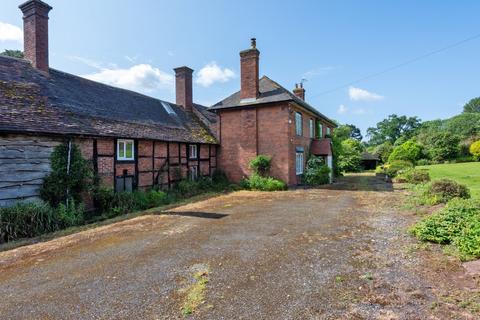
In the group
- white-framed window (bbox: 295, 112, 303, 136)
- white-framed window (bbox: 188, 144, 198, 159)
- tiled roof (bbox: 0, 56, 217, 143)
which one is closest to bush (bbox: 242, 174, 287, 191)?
white-framed window (bbox: 188, 144, 198, 159)

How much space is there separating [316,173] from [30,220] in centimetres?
1574

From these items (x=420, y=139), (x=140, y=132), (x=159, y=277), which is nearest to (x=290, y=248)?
(x=159, y=277)

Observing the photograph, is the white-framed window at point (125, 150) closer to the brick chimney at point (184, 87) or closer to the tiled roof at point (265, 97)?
the tiled roof at point (265, 97)

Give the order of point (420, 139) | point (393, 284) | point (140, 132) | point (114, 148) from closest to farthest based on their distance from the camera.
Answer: point (393, 284) < point (114, 148) < point (140, 132) < point (420, 139)

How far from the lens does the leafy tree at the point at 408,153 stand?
128ft

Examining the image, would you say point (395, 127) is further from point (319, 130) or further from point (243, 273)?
point (243, 273)

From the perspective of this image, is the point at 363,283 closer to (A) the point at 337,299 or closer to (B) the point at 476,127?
(A) the point at 337,299

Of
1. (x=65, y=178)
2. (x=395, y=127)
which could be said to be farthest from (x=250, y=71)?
(x=395, y=127)

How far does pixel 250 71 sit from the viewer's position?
1766 centimetres

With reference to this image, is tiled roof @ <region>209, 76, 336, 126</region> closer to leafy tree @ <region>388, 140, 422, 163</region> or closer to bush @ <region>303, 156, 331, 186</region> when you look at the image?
bush @ <region>303, 156, 331, 186</region>

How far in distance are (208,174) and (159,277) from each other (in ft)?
45.4

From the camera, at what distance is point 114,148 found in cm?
1218

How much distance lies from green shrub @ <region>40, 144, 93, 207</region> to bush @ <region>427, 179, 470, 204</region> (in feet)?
42.8

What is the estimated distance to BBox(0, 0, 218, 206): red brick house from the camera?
355 inches
